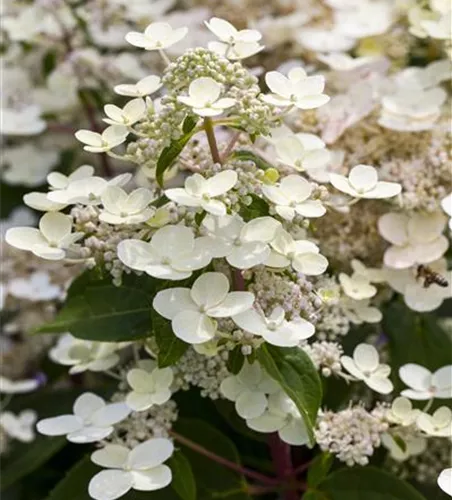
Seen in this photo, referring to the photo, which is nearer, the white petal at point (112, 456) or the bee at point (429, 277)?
the white petal at point (112, 456)

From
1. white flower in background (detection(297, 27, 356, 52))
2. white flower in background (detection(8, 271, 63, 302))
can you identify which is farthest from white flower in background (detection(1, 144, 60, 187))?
white flower in background (detection(297, 27, 356, 52))

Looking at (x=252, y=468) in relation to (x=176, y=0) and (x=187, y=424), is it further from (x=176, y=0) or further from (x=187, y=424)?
(x=176, y=0)

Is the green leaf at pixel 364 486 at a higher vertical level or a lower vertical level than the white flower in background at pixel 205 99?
lower

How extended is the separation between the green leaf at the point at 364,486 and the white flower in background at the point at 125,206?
0.26 metres

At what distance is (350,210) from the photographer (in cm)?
87

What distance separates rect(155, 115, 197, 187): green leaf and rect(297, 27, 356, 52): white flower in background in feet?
1.38

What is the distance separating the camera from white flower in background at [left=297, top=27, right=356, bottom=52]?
107 centimetres

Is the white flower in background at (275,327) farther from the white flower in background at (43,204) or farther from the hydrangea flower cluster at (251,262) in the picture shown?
the white flower in background at (43,204)

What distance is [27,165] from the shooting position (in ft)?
3.84

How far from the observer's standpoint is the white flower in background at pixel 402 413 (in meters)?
0.73

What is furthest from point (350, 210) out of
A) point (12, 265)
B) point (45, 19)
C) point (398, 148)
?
point (45, 19)

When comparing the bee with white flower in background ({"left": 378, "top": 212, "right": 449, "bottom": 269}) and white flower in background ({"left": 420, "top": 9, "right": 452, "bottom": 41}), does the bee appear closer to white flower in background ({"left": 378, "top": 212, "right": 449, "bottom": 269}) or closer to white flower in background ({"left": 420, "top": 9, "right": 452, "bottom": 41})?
white flower in background ({"left": 378, "top": 212, "right": 449, "bottom": 269})

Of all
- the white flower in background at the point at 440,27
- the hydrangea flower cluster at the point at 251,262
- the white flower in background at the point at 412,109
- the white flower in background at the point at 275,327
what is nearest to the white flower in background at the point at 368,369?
the hydrangea flower cluster at the point at 251,262

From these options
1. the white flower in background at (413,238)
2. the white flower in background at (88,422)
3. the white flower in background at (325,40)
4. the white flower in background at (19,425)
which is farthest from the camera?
the white flower in background at (325,40)
